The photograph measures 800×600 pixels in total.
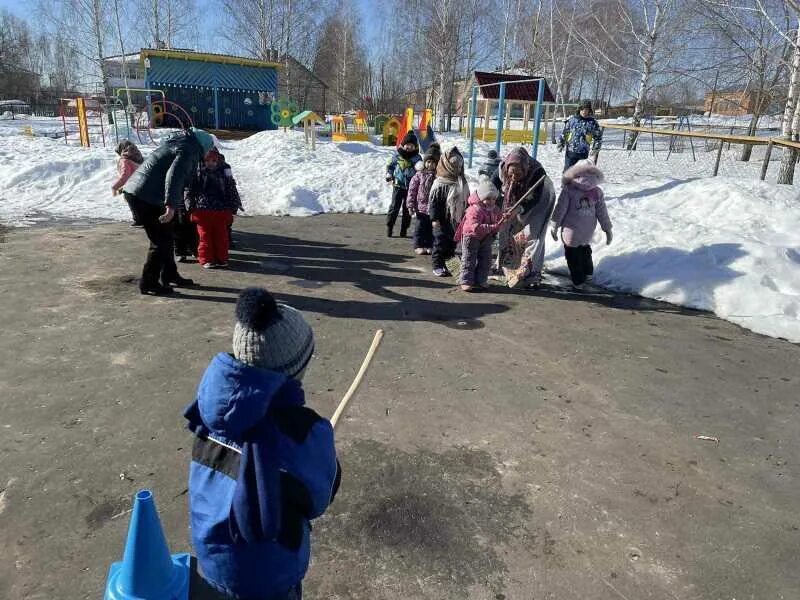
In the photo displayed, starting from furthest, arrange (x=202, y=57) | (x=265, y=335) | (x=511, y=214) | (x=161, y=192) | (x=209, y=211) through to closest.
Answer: (x=202, y=57) < (x=209, y=211) < (x=511, y=214) < (x=161, y=192) < (x=265, y=335)

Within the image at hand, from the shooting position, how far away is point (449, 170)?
22.2 feet

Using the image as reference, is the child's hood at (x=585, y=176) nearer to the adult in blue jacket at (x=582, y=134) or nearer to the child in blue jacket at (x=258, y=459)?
the adult in blue jacket at (x=582, y=134)

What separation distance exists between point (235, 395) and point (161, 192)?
4663mm

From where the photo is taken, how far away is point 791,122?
12.1 metres

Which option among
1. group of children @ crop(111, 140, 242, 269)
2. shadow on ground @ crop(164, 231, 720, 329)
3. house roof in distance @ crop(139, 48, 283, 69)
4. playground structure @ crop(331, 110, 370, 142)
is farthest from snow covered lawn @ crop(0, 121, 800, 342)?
house roof in distance @ crop(139, 48, 283, 69)

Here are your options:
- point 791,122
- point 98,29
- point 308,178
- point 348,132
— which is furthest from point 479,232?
point 98,29

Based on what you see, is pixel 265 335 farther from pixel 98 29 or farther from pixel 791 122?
pixel 98 29

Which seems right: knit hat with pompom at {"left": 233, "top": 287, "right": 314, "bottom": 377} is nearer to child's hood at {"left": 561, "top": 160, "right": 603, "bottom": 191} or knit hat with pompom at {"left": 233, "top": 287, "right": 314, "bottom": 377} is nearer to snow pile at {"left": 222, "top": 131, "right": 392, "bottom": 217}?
child's hood at {"left": 561, "top": 160, "right": 603, "bottom": 191}

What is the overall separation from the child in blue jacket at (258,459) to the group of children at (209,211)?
5.33m

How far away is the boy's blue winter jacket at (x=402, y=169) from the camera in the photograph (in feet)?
28.0

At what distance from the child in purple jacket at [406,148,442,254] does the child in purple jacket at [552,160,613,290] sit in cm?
191

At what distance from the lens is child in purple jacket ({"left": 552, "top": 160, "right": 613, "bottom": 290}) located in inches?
240

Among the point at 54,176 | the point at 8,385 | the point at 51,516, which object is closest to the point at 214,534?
the point at 51,516

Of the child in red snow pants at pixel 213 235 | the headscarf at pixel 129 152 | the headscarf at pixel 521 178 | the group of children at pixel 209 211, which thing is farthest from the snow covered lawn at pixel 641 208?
the child in red snow pants at pixel 213 235
